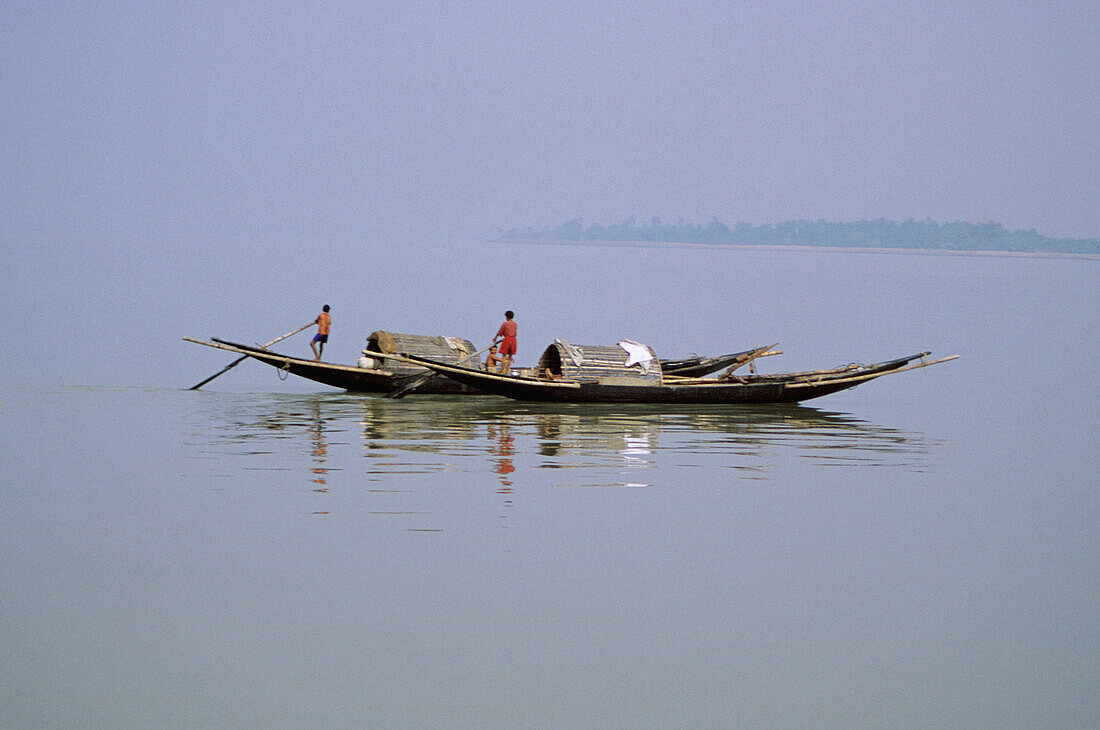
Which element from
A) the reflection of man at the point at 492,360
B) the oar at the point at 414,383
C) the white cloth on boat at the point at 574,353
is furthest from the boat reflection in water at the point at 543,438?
the white cloth on boat at the point at 574,353

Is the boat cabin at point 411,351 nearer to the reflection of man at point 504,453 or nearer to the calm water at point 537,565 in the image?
the calm water at point 537,565

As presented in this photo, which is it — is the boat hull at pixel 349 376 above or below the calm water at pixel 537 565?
above

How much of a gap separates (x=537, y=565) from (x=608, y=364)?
10.6 m

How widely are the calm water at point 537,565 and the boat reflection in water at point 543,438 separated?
0.09 m

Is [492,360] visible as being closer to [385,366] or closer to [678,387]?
[385,366]

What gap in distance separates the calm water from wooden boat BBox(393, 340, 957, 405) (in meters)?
0.40

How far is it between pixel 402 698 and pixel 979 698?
4148 mm

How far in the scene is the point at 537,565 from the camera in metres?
11.5

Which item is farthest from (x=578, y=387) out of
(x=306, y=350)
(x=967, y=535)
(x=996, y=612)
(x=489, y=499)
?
(x=306, y=350)

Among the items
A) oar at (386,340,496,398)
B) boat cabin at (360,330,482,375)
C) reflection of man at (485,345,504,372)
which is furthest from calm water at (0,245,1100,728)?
reflection of man at (485,345,504,372)

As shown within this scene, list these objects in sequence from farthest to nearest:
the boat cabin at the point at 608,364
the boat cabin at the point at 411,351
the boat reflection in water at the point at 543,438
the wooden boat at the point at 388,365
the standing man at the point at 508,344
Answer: the boat cabin at the point at 411,351
the wooden boat at the point at 388,365
the standing man at the point at 508,344
the boat cabin at the point at 608,364
the boat reflection in water at the point at 543,438

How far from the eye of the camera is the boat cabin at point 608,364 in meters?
21.6

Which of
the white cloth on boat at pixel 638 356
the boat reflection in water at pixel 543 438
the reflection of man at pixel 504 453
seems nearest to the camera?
the reflection of man at pixel 504 453

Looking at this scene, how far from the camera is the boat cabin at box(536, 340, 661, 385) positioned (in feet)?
70.8
